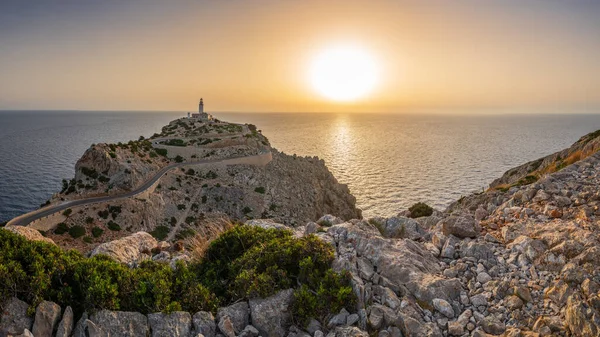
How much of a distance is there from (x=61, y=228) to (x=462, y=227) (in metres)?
39.1

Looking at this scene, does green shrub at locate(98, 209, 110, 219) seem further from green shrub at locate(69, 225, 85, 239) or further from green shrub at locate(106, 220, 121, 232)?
green shrub at locate(69, 225, 85, 239)

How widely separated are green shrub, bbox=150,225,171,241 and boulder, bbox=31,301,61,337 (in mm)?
35620

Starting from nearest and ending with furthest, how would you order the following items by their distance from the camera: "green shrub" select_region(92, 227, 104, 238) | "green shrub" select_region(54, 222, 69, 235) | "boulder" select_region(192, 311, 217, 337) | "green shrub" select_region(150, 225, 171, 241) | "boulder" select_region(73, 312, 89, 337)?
"boulder" select_region(73, 312, 89, 337), "boulder" select_region(192, 311, 217, 337), "green shrub" select_region(54, 222, 69, 235), "green shrub" select_region(92, 227, 104, 238), "green shrub" select_region(150, 225, 171, 241)

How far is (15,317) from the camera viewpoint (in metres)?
6.24

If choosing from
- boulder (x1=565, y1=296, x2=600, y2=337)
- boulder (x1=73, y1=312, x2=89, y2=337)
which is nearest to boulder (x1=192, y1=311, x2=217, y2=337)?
boulder (x1=73, y1=312, x2=89, y2=337)

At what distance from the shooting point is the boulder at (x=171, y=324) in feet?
21.8

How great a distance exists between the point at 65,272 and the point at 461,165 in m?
93.3

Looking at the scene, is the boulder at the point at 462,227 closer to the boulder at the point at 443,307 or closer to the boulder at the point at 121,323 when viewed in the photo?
the boulder at the point at 443,307

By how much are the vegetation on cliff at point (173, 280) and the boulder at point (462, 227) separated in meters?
4.91

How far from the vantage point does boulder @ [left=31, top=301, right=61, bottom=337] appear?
6219 mm

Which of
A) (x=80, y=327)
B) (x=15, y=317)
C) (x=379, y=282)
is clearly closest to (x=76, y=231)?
(x=15, y=317)

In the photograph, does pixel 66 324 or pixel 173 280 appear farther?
pixel 173 280

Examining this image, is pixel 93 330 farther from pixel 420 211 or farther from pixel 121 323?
pixel 420 211

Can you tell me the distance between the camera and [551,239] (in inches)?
359
